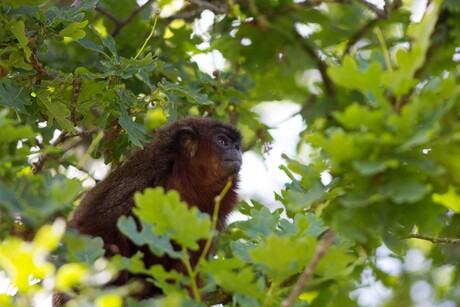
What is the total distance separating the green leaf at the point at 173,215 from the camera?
2930 millimetres

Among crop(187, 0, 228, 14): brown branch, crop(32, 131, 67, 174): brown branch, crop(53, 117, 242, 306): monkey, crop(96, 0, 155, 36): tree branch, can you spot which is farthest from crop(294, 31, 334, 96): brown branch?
crop(32, 131, 67, 174): brown branch

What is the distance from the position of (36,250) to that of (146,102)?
270 centimetres

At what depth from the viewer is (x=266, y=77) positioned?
722 centimetres

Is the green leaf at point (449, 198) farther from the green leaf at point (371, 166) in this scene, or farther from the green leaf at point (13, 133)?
the green leaf at point (13, 133)

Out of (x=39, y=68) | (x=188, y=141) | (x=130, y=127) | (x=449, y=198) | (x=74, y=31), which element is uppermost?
(x=449, y=198)

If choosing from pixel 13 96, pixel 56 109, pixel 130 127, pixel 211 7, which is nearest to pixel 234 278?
pixel 130 127

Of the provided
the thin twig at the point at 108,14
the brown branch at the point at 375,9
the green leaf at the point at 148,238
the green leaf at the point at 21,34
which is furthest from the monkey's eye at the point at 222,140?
the green leaf at the point at 148,238

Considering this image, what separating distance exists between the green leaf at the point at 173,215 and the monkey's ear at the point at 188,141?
279 cm

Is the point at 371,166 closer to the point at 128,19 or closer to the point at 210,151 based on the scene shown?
the point at 210,151

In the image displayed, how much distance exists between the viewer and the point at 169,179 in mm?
5535

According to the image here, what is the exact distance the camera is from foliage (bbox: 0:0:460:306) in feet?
9.27

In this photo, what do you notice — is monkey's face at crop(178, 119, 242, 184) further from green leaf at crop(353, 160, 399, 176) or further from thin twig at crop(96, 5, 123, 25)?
green leaf at crop(353, 160, 399, 176)

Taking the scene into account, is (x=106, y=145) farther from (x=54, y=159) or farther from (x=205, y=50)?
(x=205, y=50)

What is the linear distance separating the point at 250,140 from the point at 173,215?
4079mm
